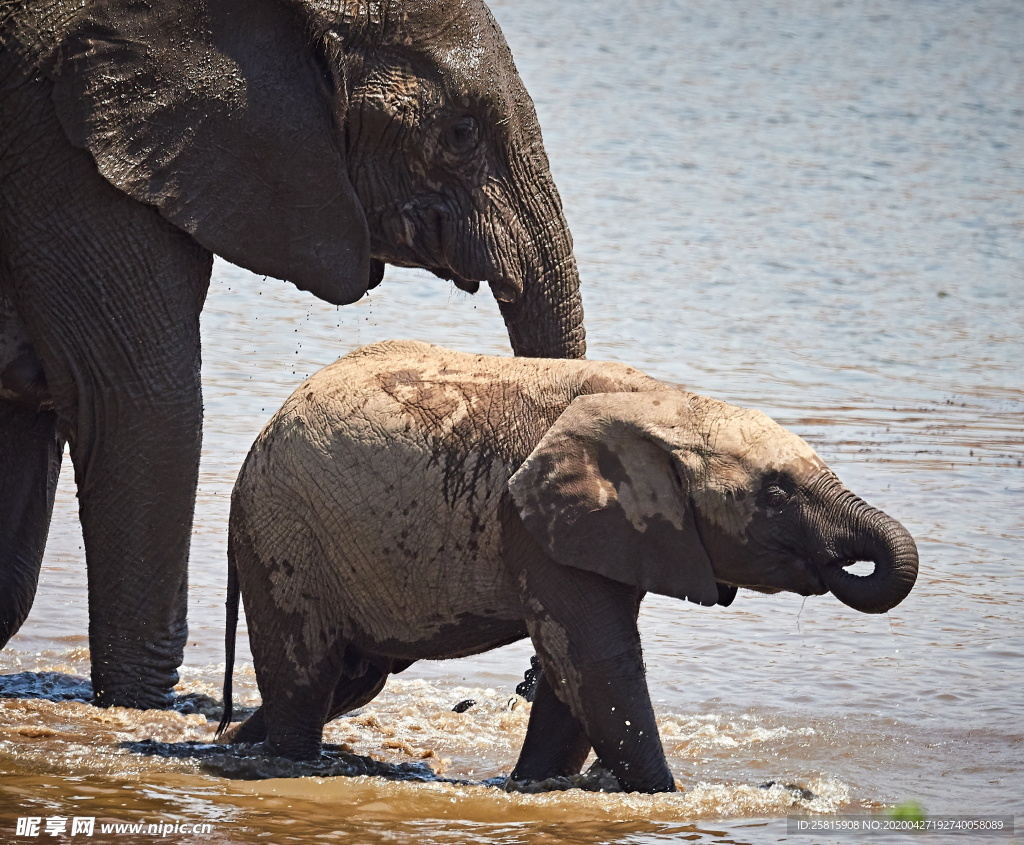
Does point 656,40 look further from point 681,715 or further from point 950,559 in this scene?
point 681,715

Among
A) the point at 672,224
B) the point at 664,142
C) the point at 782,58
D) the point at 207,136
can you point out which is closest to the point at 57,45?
the point at 207,136

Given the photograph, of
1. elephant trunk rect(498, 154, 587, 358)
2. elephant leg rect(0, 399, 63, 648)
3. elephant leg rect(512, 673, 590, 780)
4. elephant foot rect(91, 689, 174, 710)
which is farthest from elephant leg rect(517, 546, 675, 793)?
elephant leg rect(0, 399, 63, 648)

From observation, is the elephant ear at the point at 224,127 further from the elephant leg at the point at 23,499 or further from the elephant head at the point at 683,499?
the elephant head at the point at 683,499

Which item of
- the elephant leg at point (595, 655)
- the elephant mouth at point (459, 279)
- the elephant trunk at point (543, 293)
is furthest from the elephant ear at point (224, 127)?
the elephant leg at point (595, 655)

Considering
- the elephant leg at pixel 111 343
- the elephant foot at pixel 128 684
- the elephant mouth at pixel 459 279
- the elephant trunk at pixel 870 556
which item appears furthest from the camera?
the elephant mouth at pixel 459 279

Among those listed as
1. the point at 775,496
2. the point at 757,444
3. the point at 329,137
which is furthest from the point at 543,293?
the point at 775,496

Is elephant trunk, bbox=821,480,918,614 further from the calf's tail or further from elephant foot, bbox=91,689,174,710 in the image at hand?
elephant foot, bbox=91,689,174,710

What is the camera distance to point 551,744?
616cm

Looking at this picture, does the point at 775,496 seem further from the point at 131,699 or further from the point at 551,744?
the point at 131,699

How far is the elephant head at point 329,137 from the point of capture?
6.62m

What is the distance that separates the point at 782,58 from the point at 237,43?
25995mm

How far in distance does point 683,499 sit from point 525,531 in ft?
1.56

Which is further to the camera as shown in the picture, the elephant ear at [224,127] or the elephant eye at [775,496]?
the elephant ear at [224,127]

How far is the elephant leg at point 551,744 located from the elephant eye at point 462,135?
1946 mm
